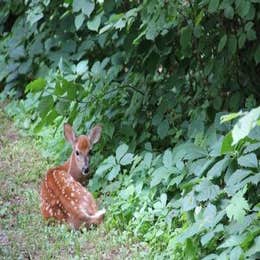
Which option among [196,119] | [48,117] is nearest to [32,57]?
[48,117]

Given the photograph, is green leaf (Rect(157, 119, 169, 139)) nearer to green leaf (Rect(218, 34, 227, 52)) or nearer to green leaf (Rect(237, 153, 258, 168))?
green leaf (Rect(218, 34, 227, 52))

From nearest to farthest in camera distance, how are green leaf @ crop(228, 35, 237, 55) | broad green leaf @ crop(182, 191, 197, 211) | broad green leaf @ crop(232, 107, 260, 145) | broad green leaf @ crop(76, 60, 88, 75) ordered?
broad green leaf @ crop(232, 107, 260, 145), broad green leaf @ crop(182, 191, 197, 211), green leaf @ crop(228, 35, 237, 55), broad green leaf @ crop(76, 60, 88, 75)

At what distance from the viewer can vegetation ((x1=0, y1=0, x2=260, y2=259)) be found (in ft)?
17.1

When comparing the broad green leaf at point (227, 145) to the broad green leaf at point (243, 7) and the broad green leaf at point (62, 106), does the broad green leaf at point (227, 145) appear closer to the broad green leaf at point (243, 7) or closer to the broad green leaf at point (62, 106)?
the broad green leaf at point (243, 7)

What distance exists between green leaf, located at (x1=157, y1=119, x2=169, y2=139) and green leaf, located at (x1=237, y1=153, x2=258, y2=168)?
2.00 metres

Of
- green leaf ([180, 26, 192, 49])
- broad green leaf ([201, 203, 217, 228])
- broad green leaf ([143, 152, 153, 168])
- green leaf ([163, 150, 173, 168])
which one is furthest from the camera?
broad green leaf ([143, 152, 153, 168])

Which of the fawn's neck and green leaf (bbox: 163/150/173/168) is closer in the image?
green leaf (bbox: 163/150/173/168)

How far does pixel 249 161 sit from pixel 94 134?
2.46 meters

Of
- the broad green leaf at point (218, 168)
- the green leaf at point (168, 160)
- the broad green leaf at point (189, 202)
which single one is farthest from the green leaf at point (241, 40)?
the broad green leaf at point (189, 202)

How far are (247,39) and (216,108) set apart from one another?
690 mm

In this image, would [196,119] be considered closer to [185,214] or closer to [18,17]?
[185,214]

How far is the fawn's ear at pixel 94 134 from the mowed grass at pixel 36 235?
0.69 metres

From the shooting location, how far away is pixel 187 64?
7.28m

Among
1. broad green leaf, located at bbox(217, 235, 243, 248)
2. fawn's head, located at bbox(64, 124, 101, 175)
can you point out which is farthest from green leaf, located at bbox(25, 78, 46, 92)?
broad green leaf, located at bbox(217, 235, 243, 248)
